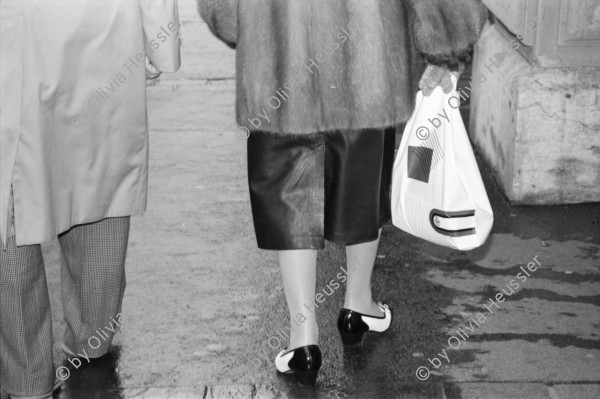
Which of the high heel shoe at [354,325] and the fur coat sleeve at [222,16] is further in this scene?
the high heel shoe at [354,325]

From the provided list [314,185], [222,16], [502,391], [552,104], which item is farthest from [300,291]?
[552,104]

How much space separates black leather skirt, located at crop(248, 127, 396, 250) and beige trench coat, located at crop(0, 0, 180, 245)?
458 mm

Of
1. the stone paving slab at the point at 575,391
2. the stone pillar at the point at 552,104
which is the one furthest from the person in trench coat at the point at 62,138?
the stone pillar at the point at 552,104

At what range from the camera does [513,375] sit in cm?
406

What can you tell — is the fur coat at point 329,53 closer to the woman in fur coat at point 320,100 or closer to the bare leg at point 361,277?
the woman in fur coat at point 320,100

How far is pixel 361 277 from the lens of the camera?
13.9 ft

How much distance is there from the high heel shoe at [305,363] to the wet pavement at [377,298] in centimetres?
4

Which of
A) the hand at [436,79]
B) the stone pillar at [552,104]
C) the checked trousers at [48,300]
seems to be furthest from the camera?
the stone pillar at [552,104]

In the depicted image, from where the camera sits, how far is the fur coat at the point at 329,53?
371 cm

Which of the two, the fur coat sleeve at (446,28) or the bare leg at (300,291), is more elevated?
the fur coat sleeve at (446,28)

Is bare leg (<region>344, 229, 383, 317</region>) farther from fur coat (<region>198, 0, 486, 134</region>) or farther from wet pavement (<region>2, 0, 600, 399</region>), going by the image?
fur coat (<region>198, 0, 486, 134</region>)

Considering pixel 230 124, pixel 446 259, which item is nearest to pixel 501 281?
pixel 446 259

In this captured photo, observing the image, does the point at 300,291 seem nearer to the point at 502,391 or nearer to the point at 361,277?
the point at 361,277

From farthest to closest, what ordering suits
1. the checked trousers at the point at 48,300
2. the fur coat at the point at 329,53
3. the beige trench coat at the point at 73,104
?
the checked trousers at the point at 48,300
the fur coat at the point at 329,53
the beige trench coat at the point at 73,104
